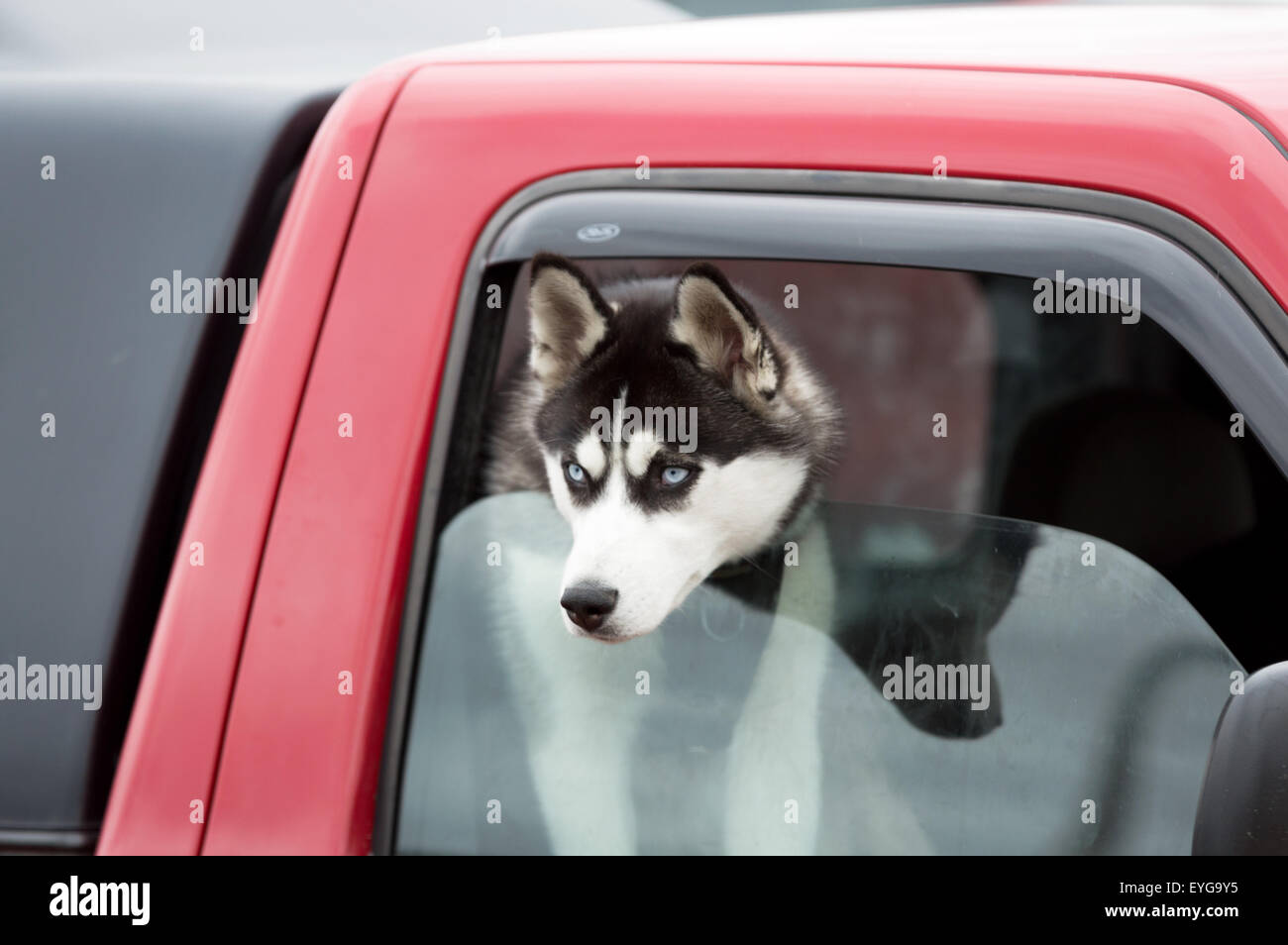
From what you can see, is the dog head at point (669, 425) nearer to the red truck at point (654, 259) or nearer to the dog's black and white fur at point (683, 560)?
the dog's black and white fur at point (683, 560)

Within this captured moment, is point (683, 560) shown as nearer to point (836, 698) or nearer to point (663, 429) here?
point (663, 429)

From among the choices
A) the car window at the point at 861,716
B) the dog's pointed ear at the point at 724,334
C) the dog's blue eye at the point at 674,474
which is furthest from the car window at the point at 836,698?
the dog's blue eye at the point at 674,474

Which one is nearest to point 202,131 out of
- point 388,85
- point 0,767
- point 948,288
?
point 388,85

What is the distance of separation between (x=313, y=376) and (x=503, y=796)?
0.55 metres

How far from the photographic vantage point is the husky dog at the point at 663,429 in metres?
1.82

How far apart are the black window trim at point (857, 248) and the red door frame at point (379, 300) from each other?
0.02 meters

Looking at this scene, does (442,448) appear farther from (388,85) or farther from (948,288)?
(948,288)

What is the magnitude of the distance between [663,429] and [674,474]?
8 cm

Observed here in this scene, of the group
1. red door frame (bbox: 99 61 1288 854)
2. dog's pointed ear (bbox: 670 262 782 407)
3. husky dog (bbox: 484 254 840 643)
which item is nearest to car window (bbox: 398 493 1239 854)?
red door frame (bbox: 99 61 1288 854)

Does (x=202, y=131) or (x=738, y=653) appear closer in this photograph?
(x=738, y=653)

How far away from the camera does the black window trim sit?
4.11ft

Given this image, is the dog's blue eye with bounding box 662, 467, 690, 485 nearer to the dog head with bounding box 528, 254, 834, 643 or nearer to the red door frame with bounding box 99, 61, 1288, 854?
the dog head with bounding box 528, 254, 834, 643

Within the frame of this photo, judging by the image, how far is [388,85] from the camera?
5.21 feet

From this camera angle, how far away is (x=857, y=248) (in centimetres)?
139
